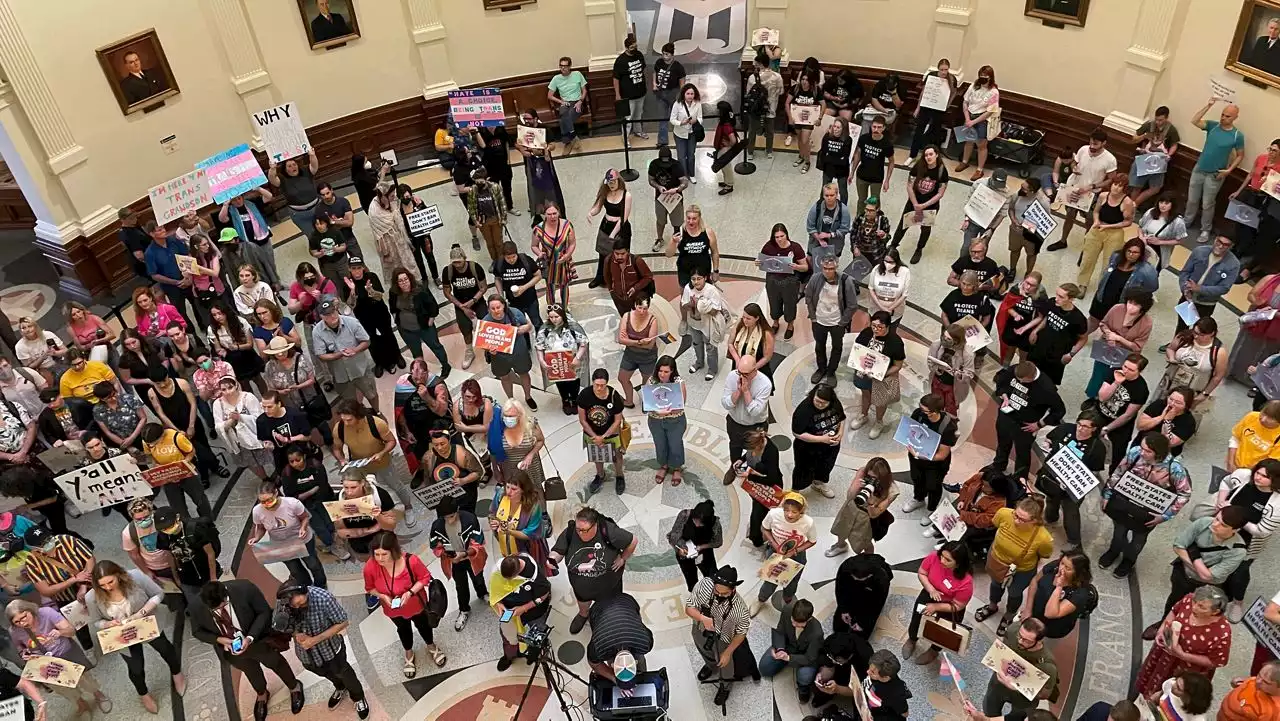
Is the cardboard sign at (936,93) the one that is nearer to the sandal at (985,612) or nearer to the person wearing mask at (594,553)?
the sandal at (985,612)

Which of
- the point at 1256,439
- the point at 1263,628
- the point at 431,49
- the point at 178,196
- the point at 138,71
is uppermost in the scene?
the point at 138,71

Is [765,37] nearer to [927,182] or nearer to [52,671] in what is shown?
[927,182]

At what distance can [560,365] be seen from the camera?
9.50m

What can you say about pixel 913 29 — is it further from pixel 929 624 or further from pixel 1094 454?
pixel 929 624

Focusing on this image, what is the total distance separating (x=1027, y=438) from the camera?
8.45m

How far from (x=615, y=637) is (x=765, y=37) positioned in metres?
11.4

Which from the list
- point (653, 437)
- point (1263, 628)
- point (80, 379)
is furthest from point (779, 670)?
point (80, 379)

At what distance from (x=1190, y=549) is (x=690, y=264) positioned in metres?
5.79

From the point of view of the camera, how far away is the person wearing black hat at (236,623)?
6730 mm

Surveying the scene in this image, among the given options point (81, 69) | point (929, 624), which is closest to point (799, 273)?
point (929, 624)

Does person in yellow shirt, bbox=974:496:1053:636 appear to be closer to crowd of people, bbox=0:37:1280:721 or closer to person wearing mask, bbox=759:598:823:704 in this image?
crowd of people, bbox=0:37:1280:721

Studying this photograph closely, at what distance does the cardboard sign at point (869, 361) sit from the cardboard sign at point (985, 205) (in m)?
2.86

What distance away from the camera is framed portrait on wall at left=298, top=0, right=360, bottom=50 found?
14.5m

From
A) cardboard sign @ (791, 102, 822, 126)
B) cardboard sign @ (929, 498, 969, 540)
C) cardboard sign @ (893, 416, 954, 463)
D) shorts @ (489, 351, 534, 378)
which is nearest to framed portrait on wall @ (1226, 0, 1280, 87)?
cardboard sign @ (791, 102, 822, 126)
